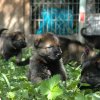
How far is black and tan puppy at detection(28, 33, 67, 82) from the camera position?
22.6ft

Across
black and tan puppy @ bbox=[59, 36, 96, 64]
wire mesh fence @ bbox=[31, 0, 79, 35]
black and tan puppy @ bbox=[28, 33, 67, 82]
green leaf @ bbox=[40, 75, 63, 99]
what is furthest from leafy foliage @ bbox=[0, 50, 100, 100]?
wire mesh fence @ bbox=[31, 0, 79, 35]

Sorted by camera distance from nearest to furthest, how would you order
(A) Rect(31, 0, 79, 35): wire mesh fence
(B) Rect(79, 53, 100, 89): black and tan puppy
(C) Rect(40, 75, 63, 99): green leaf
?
1. (C) Rect(40, 75, 63, 99): green leaf
2. (B) Rect(79, 53, 100, 89): black and tan puppy
3. (A) Rect(31, 0, 79, 35): wire mesh fence

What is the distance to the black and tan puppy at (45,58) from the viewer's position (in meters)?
6.89

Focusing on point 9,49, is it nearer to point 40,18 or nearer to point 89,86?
point 40,18

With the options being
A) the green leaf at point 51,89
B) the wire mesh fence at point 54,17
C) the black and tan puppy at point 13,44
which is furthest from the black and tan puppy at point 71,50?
the green leaf at point 51,89

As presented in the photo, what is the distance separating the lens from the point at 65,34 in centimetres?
1535

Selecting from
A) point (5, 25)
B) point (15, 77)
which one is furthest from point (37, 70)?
point (5, 25)

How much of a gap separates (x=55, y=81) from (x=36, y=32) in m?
10.8

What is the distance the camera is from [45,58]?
715cm

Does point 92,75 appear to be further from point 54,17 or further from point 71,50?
point 54,17

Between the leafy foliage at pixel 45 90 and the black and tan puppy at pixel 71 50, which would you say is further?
the black and tan puppy at pixel 71 50

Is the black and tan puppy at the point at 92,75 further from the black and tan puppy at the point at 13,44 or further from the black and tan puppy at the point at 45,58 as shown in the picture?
the black and tan puppy at the point at 13,44

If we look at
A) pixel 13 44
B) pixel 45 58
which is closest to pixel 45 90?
pixel 45 58

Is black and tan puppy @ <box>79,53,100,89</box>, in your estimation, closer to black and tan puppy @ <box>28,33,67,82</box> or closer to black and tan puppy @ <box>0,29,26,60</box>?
black and tan puppy @ <box>28,33,67,82</box>
